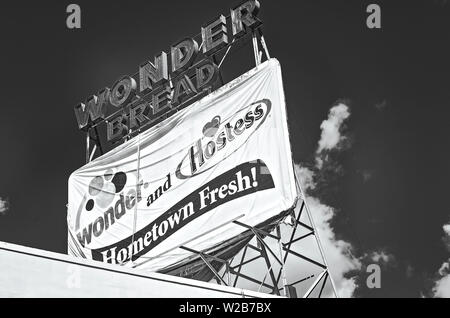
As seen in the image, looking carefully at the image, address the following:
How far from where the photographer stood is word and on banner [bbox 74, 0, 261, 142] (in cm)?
1695

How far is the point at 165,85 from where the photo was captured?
1808 centimetres

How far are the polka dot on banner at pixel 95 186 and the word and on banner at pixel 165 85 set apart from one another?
152 cm

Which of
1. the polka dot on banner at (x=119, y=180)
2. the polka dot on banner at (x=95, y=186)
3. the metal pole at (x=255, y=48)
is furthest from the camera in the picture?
the polka dot on banner at (x=95, y=186)

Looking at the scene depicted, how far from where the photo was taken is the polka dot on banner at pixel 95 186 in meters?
17.3

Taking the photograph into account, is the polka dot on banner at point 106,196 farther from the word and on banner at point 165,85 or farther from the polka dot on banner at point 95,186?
the word and on banner at point 165,85

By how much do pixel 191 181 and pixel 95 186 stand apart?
3.60 m

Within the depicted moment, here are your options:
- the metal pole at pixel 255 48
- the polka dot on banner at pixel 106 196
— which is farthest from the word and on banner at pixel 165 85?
the polka dot on banner at pixel 106 196

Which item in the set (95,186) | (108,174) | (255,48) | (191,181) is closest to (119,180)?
(108,174)

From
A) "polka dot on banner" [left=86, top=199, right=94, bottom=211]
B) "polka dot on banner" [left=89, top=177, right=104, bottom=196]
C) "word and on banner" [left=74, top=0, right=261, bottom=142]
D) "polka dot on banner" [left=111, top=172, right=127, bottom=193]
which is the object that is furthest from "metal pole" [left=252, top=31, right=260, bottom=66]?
"polka dot on banner" [left=86, top=199, right=94, bottom=211]

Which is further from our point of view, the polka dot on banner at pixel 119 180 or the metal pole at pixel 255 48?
the polka dot on banner at pixel 119 180

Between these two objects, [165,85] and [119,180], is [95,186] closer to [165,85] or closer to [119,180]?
[119,180]

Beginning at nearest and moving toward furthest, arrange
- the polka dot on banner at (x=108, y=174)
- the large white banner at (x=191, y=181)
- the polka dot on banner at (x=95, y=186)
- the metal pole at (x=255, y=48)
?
1. the large white banner at (x=191, y=181)
2. the metal pole at (x=255, y=48)
3. the polka dot on banner at (x=108, y=174)
4. the polka dot on banner at (x=95, y=186)

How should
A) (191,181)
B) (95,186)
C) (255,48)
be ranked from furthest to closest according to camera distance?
(95,186) < (255,48) < (191,181)
